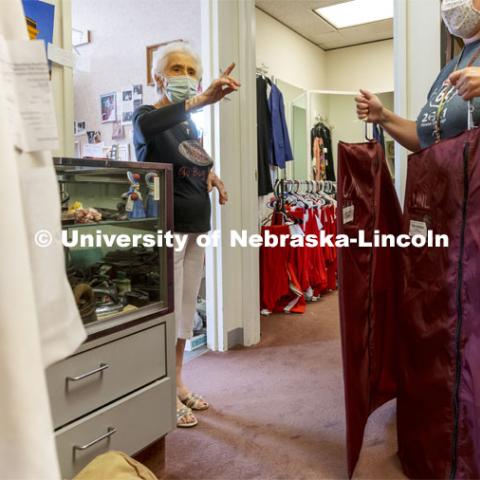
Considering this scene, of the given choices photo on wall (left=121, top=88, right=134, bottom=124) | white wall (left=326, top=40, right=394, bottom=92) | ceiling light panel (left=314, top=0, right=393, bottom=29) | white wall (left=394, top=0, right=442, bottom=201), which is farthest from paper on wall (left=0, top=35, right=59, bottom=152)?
white wall (left=326, top=40, right=394, bottom=92)

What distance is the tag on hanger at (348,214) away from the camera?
1512mm

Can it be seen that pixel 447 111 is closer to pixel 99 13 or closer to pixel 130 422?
pixel 130 422

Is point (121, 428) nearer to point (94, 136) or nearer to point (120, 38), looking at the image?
point (94, 136)

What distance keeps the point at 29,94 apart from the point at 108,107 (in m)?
3.29

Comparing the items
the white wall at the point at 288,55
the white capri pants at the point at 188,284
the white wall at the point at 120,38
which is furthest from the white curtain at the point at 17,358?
the white wall at the point at 288,55

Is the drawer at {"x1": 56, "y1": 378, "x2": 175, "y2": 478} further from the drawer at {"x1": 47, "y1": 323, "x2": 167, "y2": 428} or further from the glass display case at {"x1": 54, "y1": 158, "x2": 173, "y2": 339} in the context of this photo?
the glass display case at {"x1": 54, "y1": 158, "x2": 173, "y2": 339}

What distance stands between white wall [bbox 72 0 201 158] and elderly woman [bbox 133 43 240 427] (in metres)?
1.21

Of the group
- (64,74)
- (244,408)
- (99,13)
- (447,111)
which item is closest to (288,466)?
(244,408)

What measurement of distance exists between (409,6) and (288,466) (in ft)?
6.30

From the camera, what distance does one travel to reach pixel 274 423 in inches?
74.6

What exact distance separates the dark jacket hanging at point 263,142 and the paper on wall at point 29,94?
3.22 metres

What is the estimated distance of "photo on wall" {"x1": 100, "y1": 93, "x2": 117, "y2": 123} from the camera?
3.60m

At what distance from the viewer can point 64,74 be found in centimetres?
166

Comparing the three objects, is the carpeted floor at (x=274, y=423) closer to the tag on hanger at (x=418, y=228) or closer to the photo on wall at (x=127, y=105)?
the tag on hanger at (x=418, y=228)
